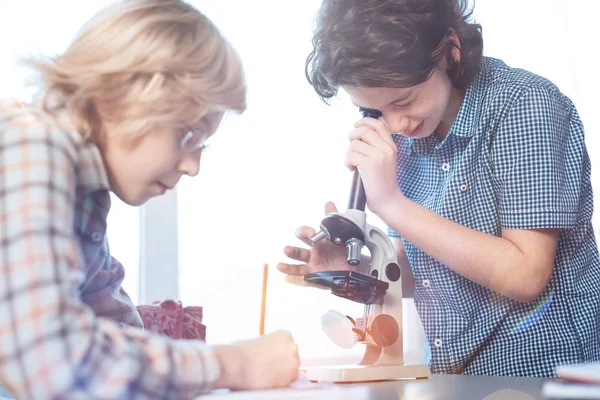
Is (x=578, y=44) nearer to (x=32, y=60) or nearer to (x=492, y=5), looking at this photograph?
(x=492, y=5)

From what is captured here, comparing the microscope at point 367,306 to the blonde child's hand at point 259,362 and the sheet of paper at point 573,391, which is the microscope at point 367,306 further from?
the sheet of paper at point 573,391

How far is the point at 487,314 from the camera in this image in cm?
139

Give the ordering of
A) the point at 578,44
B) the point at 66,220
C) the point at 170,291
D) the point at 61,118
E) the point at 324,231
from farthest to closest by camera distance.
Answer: the point at 578,44
the point at 170,291
the point at 324,231
the point at 61,118
the point at 66,220

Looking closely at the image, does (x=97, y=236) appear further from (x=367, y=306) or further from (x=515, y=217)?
(x=515, y=217)

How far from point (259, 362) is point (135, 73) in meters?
0.43

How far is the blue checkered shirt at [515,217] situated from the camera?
1.30 m

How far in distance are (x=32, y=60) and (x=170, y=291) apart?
1.57m

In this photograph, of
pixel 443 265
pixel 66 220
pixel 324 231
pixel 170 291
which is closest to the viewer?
pixel 66 220

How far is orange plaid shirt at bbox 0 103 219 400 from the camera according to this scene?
0.65 meters

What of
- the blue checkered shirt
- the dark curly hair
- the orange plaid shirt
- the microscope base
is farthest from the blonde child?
the blue checkered shirt

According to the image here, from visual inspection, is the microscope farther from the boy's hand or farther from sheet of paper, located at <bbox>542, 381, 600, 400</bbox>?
sheet of paper, located at <bbox>542, 381, 600, 400</bbox>

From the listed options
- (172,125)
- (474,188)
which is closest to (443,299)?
(474,188)

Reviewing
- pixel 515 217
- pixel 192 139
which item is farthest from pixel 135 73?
pixel 515 217

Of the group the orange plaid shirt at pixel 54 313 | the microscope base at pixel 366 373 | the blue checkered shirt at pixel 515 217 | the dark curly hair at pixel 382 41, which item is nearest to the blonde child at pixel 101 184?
the orange plaid shirt at pixel 54 313
